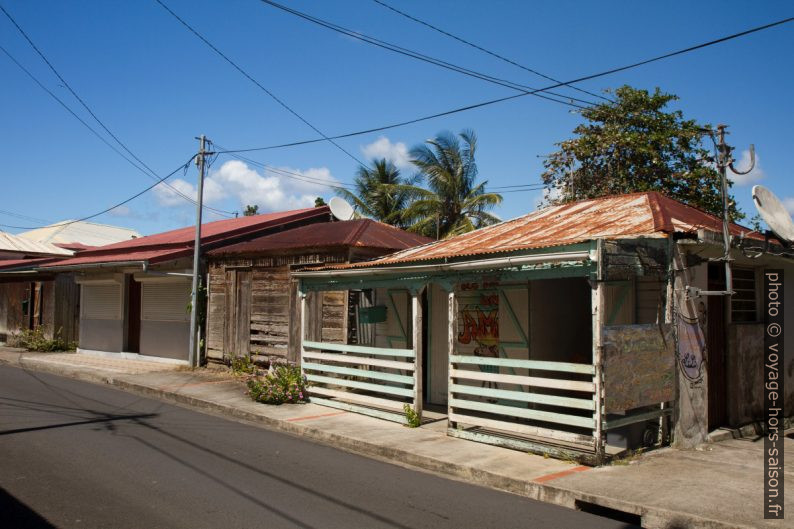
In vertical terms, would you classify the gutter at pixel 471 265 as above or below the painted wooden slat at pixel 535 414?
above

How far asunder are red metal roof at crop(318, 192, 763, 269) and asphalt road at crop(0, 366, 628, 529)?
3.19 metres

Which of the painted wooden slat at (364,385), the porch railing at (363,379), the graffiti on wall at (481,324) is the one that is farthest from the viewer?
the graffiti on wall at (481,324)

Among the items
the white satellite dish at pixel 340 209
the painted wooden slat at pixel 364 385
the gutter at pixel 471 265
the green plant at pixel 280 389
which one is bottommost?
the green plant at pixel 280 389

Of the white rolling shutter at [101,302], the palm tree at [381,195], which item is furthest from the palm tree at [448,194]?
the white rolling shutter at [101,302]

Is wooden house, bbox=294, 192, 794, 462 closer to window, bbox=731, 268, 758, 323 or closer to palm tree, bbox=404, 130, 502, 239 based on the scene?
window, bbox=731, 268, 758, 323

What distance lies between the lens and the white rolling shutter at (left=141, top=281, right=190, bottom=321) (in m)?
17.6

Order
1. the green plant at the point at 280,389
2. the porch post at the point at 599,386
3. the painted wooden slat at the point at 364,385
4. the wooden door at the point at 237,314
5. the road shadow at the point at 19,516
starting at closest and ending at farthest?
the road shadow at the point at 19,516 < the porch post at the point at 599,386 < the painted wooden slat at the point at 364,385 < the green plant at the point at 280,389 < the wooden door at the point at 237,314

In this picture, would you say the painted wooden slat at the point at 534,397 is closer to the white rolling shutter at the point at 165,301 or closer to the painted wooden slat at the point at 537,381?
the painted wooden slat at the point at 537,381

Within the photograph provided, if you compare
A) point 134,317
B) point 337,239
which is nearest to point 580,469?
point 337,239

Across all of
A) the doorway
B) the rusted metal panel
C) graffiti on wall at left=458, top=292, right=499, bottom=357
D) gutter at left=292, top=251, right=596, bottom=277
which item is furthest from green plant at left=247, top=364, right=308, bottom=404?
the doorway

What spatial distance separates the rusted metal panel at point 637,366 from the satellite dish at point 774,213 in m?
2.01

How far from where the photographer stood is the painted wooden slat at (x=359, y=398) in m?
10.1

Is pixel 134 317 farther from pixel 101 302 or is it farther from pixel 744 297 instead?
pixel 744 297

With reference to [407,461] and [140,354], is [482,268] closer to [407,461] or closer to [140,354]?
[407,461]
